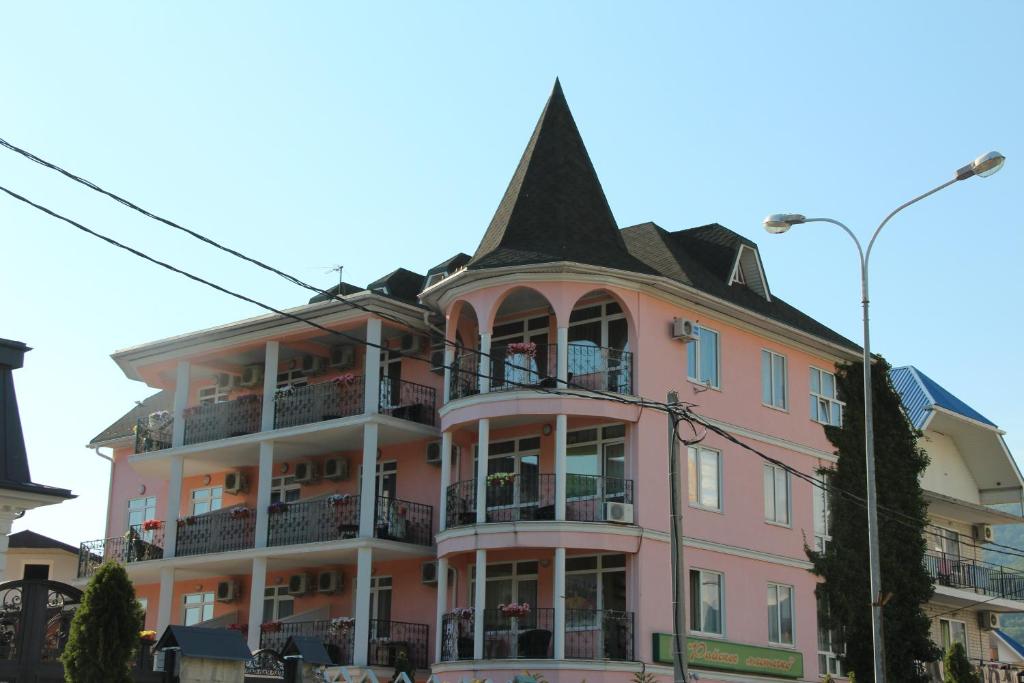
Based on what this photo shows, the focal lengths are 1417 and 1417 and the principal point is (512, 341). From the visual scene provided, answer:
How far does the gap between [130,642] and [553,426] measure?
588 inches

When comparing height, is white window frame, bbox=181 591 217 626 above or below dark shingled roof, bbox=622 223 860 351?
below

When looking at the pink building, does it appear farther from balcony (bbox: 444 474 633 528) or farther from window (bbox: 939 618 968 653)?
window (bbox: 939 618 968 653)

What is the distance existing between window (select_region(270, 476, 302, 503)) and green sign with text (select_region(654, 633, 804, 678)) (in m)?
11.9

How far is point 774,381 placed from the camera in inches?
1355

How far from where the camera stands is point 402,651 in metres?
32.1

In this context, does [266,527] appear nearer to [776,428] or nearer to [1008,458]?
[776,428]

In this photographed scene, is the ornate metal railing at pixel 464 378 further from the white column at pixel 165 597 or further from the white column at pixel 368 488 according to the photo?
the white column at pixel 165 597

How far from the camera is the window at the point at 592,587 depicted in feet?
96.5

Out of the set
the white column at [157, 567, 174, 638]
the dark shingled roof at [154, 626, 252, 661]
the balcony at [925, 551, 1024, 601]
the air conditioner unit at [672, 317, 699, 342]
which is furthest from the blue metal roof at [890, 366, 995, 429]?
the dark shingled roof at [154, 626, 252, 661]

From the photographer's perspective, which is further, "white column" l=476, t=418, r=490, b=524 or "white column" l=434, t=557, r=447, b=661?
"white column" l=434, t=557, r=447, b=661

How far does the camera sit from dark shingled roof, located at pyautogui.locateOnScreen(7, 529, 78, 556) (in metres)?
49.5

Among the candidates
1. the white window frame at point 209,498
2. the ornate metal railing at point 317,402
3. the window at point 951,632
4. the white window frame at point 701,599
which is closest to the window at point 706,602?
the white window frame at point 701,599

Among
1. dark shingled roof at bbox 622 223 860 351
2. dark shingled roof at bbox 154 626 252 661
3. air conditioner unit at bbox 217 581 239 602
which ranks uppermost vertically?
dark shingled roof at bbox 622 223 860 351

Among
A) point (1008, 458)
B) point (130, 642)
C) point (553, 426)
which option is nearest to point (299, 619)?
point (553, 426)
